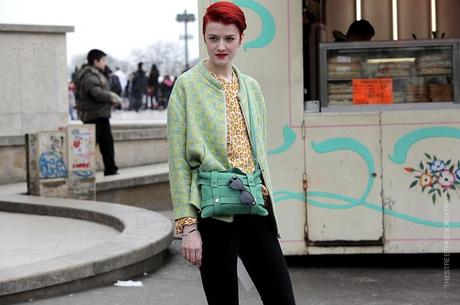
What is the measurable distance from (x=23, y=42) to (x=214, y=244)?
1227cm

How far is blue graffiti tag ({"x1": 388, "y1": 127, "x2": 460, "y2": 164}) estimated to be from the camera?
685cm

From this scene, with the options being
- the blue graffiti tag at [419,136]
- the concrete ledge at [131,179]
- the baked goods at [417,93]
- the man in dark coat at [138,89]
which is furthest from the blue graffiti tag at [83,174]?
the man in dark coat at [138,89]

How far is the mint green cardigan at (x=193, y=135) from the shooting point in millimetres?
3531

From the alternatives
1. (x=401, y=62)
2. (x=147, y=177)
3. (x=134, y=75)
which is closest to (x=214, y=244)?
(x=401, y=62)

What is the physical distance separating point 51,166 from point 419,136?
198 inches

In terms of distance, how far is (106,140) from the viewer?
12.5 meters

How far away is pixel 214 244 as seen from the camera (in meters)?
3.55

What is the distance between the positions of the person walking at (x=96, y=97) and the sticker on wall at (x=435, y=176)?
616cm

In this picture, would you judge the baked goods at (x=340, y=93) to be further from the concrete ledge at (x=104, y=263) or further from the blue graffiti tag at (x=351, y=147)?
the concrete ledge at (x=104, y=263)

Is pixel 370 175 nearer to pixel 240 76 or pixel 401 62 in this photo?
pixel 401 62

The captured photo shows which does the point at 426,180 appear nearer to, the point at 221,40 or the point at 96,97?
the point at 221,40

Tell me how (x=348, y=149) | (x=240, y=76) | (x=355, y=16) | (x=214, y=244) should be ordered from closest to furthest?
(x=214, y=244) → (x=240, y=76) → (x=348, y=149) → (x=355, y=16)

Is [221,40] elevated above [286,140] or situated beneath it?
elevated above

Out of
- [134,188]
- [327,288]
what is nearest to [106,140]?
[134,188]
